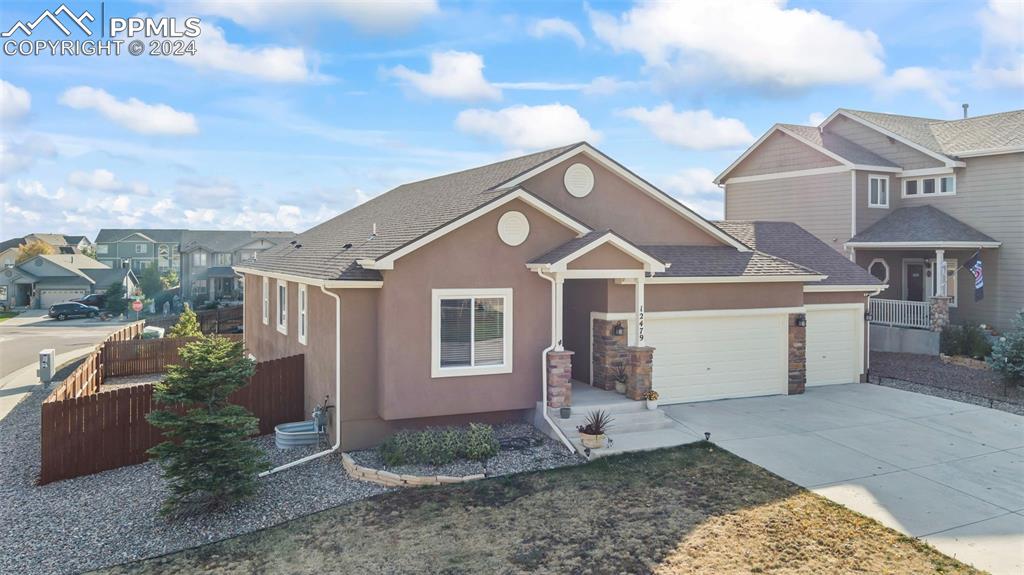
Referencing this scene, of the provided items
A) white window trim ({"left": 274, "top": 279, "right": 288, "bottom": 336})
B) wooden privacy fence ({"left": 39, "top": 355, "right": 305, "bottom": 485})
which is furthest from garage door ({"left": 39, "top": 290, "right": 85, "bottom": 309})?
wooden privacy fence ({"left": 39, "top": 355, "right": 305, "bottom": 485})

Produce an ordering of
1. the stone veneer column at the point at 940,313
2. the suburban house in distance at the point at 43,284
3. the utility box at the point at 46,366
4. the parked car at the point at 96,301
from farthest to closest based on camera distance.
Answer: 1. the suburban house in distance at the point at 43,284
2. the parked car at the point at 96,301
3. the stone veneer column at the point at 940,313
4. the utility box at the point at 46,366

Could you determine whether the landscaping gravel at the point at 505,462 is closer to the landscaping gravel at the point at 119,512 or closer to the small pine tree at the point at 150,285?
the landscaping gravel at the point at 119,512

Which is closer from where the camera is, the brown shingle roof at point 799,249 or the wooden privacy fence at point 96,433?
the wooden privacy fence at point 96,433

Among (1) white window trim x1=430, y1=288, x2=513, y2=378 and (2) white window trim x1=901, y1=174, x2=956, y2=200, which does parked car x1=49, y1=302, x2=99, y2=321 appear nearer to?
(1) white window trim x1=430, y1=288, x2=513, y2=378

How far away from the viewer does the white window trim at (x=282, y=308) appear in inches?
657

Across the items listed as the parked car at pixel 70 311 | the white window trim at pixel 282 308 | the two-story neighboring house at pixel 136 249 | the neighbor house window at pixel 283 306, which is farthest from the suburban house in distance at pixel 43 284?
the neighbor house window at pixel 283 306

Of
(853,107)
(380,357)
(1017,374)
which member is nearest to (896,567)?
(380,357)

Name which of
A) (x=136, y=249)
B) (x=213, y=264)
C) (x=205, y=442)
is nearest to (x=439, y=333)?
(x=205, y=442)

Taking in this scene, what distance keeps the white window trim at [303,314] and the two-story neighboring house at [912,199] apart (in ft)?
63.9

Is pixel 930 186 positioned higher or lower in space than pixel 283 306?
higher

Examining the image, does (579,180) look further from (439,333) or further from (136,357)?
(136,357)

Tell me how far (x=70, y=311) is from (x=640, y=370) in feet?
162

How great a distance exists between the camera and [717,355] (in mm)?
14508

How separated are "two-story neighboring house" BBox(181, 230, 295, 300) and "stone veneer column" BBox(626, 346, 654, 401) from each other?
5440 centimetres
